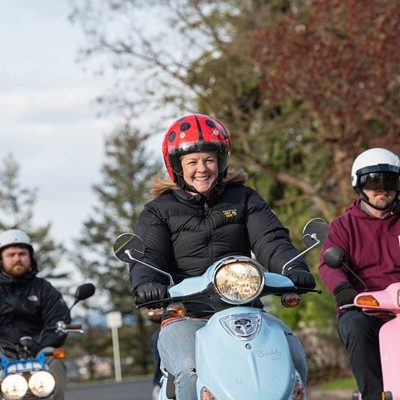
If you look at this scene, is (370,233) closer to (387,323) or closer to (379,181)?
(379,181)

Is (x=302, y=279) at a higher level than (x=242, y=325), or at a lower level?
higher

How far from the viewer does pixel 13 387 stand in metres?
8.59

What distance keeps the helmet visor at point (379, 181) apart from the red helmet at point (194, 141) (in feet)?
5.96

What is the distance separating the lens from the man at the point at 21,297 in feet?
32.4

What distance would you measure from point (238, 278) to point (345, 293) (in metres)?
2.38

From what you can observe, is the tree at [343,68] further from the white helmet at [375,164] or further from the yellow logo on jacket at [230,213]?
the yellow logo on jacket at [230,213]

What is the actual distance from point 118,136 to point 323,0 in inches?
1883

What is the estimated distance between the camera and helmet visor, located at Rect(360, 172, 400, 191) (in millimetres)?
7770

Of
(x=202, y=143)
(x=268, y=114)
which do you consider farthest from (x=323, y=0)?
(x=202, y=143)

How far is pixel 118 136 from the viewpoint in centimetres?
7125

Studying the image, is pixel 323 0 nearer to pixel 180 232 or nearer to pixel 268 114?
pixel 268 114

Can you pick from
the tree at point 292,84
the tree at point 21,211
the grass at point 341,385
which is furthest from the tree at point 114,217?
the grass at point 341,385

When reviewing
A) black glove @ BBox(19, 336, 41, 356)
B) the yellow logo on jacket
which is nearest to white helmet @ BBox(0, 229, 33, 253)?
black glove @ BBox(19, 336, 41, 356)

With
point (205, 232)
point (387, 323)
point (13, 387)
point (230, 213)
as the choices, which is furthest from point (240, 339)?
point (13, 387)
